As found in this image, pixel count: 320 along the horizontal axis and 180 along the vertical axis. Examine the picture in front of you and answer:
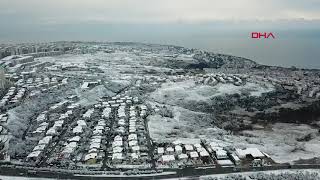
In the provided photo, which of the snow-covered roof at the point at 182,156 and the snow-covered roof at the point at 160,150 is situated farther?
the snow-covered roof at the point at 160,150

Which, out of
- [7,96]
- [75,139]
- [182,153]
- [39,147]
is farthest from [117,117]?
[7,96]

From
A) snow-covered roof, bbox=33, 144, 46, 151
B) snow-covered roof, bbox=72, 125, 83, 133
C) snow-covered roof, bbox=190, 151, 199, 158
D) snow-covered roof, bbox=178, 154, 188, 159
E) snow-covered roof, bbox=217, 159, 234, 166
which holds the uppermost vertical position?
snow-covered roof, bbox=72, 125, 83, 133

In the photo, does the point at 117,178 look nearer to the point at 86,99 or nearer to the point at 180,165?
the point at 180,165

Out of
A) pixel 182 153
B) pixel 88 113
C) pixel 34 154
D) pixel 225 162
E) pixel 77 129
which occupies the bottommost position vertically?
pixel 225 162

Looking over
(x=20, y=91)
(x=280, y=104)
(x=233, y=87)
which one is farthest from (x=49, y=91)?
(x=280, y=104)

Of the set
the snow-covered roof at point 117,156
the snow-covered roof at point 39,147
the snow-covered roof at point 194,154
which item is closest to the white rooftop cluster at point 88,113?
the snow-covered roof at point 39,147

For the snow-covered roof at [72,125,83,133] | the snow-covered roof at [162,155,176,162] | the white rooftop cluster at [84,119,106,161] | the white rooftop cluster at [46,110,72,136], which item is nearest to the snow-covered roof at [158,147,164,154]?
the snow-covered roof at [162,155,176,162]

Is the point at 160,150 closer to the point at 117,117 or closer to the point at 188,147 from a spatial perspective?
the point at 188,147

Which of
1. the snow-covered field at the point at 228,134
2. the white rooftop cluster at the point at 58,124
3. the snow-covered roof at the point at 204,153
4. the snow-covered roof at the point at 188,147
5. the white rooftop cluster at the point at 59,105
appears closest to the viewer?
the snow-covered roof at the point at 204,153

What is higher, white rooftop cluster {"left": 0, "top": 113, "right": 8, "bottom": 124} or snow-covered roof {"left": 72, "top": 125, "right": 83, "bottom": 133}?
white rooftop cluster {"left": 0, "top": 113, "right": 8, "bottom": 124}

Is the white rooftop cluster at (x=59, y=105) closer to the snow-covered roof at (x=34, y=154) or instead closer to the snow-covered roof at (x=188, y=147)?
the snow-covered roof at (x=34, y=154)

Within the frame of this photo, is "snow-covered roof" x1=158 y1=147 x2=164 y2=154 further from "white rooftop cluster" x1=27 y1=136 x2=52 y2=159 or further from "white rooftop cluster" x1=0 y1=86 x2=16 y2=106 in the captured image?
"white rooftop cluster" x1=0 y1=86 x2=16 y2=106
